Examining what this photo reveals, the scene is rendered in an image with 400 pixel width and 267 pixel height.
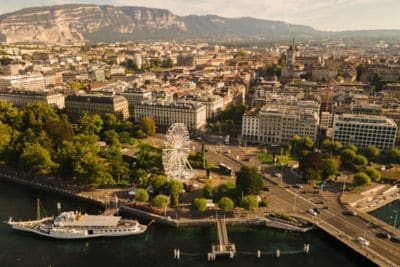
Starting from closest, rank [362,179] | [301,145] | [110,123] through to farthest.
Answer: [362,179]
[301,145]
[110,123]

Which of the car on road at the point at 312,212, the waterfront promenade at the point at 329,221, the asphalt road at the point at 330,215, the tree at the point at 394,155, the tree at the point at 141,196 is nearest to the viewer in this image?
the waterfront promenade at the point at 329,221

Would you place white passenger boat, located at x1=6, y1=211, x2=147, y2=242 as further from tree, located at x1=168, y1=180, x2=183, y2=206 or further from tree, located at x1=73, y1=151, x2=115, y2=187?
tree, located at x1=73, y1=151, x2=115, y2=187

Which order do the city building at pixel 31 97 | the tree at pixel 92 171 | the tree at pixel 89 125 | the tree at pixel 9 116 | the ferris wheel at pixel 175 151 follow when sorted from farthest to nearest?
the city building at pixel 31 97 < the tree at pixel 9 116 < the tree at pixel 89 125 < the ferris wheel at pixel 175 151 < the tree at pixel 92 171

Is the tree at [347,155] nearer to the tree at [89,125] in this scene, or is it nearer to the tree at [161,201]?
the tree at [161,201]

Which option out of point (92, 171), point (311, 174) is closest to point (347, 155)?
point (311, 174)

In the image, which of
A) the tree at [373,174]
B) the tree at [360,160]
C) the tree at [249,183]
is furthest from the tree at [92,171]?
the tree at [360,160]

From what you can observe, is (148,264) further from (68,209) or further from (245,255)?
(68,209)

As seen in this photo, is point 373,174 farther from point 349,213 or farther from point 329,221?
point 329,221
